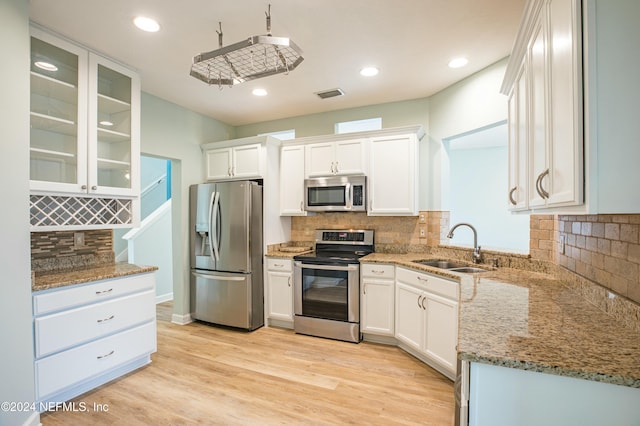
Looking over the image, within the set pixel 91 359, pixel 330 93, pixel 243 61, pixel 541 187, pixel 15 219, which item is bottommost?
pixel 91 359

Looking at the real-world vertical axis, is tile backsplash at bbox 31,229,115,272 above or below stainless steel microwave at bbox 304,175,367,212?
below

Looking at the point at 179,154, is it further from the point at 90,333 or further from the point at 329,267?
the point at 329,267

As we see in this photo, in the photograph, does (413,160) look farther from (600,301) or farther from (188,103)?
(188,103)

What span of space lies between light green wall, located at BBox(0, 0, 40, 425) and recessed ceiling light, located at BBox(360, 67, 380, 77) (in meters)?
2.43

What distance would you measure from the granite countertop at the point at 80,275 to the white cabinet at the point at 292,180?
67.9 inches

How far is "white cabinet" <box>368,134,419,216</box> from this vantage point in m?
3.28

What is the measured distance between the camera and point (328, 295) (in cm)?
333

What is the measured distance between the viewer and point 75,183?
2.34 meters

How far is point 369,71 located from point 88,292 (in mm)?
3023

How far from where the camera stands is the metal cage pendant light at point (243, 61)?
1.84m

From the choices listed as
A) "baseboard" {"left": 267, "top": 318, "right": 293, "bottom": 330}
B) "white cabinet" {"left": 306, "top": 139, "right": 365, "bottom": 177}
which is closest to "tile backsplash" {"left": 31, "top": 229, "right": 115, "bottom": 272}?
"baseboard" {"left": 267, "top": 318, "right": 293, "bottom": 330}

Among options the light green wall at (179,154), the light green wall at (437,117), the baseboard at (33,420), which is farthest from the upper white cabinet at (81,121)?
the light green wall at (437,117)

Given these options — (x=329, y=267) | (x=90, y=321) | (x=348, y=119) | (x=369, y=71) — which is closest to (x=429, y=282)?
(x=329, y=267)

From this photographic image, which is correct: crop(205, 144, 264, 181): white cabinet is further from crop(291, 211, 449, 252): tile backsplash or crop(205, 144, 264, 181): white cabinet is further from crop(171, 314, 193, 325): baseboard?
crop(171, 314, 193, 325): baseboard
